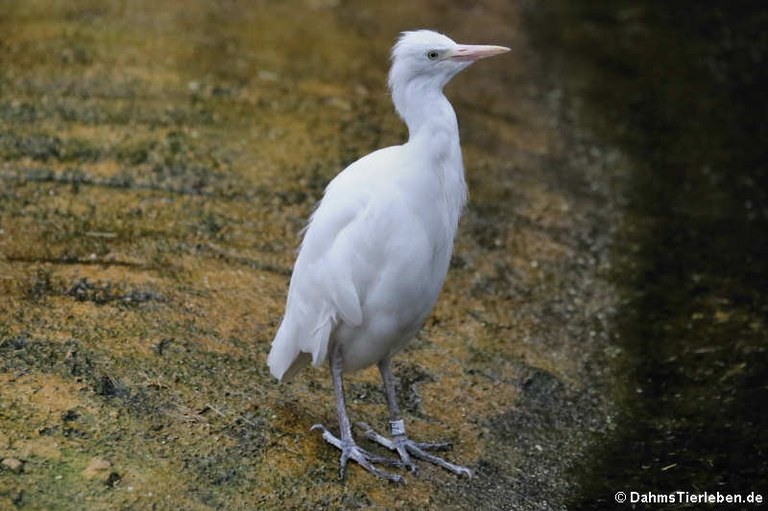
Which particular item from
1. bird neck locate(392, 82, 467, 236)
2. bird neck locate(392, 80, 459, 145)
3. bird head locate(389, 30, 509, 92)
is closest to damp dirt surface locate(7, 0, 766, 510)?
bird neck locate(392, 82, 467, 236)

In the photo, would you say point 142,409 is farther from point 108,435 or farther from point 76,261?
point 76,261

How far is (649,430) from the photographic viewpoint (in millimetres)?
5520

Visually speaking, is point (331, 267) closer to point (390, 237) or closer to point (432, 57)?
point (390, 237)

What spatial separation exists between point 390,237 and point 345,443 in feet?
3.07

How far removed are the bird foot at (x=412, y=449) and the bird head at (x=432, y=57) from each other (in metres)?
1.60

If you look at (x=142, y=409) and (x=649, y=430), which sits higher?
(x=142, y=409)

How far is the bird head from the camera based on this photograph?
449 centimetres

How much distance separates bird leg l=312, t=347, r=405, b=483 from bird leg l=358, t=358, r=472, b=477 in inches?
3.1

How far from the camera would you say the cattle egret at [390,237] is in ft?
14.8

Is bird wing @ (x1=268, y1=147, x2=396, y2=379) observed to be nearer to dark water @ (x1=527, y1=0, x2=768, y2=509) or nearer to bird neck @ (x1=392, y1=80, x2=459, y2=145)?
bird neck @ (x1=392, y1=80, x2=459, y2=145)

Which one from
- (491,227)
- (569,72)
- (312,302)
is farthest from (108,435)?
(569,72)

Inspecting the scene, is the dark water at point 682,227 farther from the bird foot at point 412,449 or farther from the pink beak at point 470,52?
the pink beak at point 470,52

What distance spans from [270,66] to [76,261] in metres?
3.20

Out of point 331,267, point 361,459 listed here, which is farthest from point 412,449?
point 331,267
